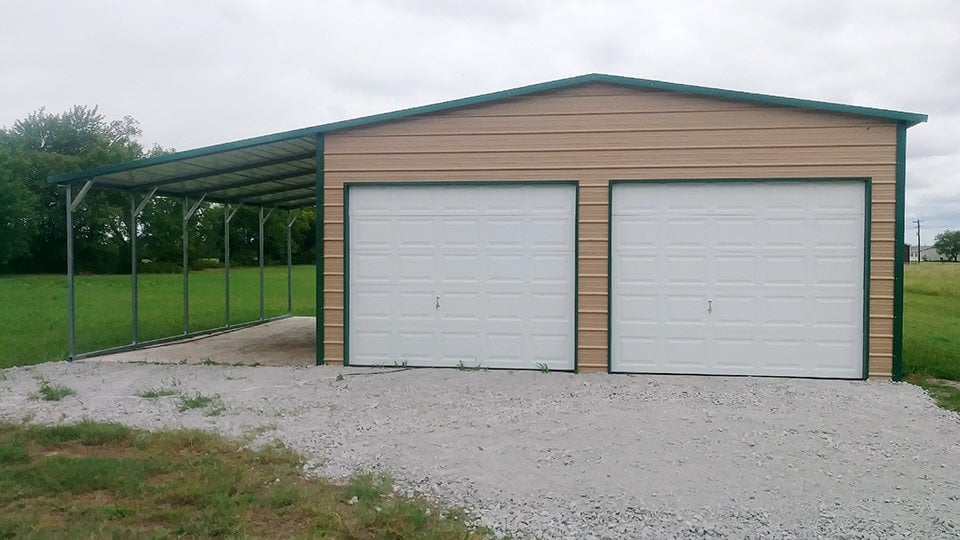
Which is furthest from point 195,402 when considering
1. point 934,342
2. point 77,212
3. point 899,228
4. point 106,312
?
point 77,212

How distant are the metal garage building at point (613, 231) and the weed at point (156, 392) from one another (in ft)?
6.56

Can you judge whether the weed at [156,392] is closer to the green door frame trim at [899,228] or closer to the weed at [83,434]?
the weed at [83,434]

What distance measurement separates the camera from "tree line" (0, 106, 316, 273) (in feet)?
126

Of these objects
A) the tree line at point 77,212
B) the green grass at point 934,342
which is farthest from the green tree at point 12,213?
the green grass at point 934,342

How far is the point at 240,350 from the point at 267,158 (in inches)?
116

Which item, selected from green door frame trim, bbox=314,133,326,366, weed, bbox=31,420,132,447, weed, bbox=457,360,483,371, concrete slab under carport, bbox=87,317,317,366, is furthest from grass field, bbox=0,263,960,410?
weed, bbox=457,360,483,371

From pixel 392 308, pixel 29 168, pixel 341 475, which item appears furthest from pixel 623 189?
pixel 29 168

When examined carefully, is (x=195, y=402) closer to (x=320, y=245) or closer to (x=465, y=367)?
(x=320, y=245)

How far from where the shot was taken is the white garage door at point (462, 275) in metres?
9.55

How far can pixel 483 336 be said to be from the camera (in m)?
9.66

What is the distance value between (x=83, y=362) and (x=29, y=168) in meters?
37.2

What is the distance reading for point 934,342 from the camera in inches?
512

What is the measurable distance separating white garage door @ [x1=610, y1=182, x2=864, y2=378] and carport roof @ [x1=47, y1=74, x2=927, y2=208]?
97 centimetres

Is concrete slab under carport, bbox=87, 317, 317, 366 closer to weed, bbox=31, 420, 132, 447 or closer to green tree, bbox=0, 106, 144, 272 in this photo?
weed, bbox=31, 420, 132, 447
